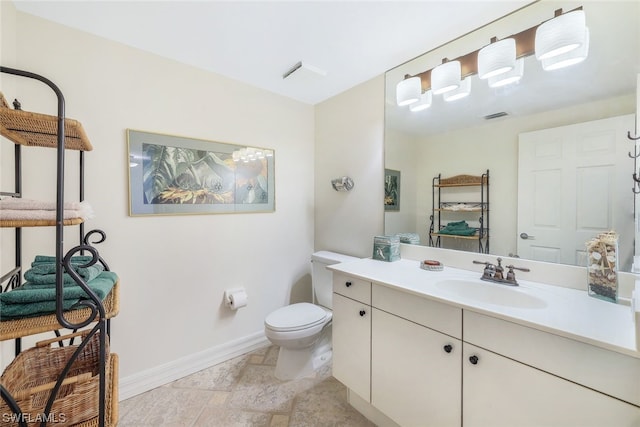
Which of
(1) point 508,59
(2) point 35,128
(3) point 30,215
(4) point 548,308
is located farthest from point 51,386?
(1) point 508,59

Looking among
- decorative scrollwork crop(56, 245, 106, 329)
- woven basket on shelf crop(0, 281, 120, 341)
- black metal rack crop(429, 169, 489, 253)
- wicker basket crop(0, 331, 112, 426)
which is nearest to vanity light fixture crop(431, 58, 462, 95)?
black metal rack crop(429, 169, 489, 253)

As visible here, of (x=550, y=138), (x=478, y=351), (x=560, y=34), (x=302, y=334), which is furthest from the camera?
(x=302, y=334)

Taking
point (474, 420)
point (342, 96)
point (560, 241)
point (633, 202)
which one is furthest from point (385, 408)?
point (342, 96)

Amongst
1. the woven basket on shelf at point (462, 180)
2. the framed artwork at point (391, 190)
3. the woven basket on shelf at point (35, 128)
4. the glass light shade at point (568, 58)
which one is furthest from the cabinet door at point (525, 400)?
the woven basket on shelf at point (35, 128)

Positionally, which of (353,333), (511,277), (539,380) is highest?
(511,277)

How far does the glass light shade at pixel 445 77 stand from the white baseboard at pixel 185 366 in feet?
7.63

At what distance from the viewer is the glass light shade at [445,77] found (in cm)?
156

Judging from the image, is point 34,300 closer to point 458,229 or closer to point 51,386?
point 51,386

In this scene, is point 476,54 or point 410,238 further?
point 410,238

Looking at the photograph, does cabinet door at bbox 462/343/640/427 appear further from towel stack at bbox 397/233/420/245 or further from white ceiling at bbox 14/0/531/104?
white ceiling at bbox 14/0/531/104

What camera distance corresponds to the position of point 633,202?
114 centimetres

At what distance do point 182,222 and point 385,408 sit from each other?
1.71 m

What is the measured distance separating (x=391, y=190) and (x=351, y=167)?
0.44 metres

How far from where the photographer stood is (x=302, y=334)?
5.78 ft
